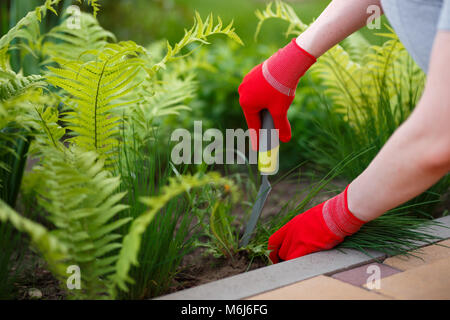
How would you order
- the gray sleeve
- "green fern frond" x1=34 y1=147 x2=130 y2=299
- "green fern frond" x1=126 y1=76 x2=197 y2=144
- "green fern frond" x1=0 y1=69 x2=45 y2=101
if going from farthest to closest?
1. "green fern frond" x1=126 y1=76 x2=197 y2=144
2. "green fern frond" x1=0 y1=69 x2=45 y2=101
3. "green fern frond" x1=34 y1=147 x2=130 y2=299
4. the gray sleeve

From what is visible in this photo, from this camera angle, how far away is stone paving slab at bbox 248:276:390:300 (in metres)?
1.21

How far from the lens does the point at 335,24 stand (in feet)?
5.13

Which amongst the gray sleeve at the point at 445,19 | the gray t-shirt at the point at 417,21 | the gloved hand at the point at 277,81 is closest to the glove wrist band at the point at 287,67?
the gloved hand at the point at 277,81

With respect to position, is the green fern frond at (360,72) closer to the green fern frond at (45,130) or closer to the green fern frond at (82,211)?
the green fern frond at (45,130)

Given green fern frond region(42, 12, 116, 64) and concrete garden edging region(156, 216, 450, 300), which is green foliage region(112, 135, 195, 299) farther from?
green fern frond region(42, 12, 116, 64)

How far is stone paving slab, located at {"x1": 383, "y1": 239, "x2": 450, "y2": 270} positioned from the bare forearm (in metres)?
0.78

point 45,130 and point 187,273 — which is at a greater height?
point 45,130

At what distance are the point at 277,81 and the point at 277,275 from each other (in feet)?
2.40

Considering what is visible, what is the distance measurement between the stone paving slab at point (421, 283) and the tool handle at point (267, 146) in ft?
1.94

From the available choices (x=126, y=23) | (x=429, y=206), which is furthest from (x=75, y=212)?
(x=126, y=23)

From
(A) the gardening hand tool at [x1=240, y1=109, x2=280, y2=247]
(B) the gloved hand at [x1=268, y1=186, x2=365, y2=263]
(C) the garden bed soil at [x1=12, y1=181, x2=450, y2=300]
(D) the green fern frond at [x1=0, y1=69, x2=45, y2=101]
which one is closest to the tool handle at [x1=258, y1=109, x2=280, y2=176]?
(A) the gardening hand tool at [x1=240, y1=109, x2=280, y2=247]

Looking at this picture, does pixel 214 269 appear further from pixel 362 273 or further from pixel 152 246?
pixel 362 273

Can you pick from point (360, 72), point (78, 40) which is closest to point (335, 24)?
point (360, 72)

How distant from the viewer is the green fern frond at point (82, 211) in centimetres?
114
